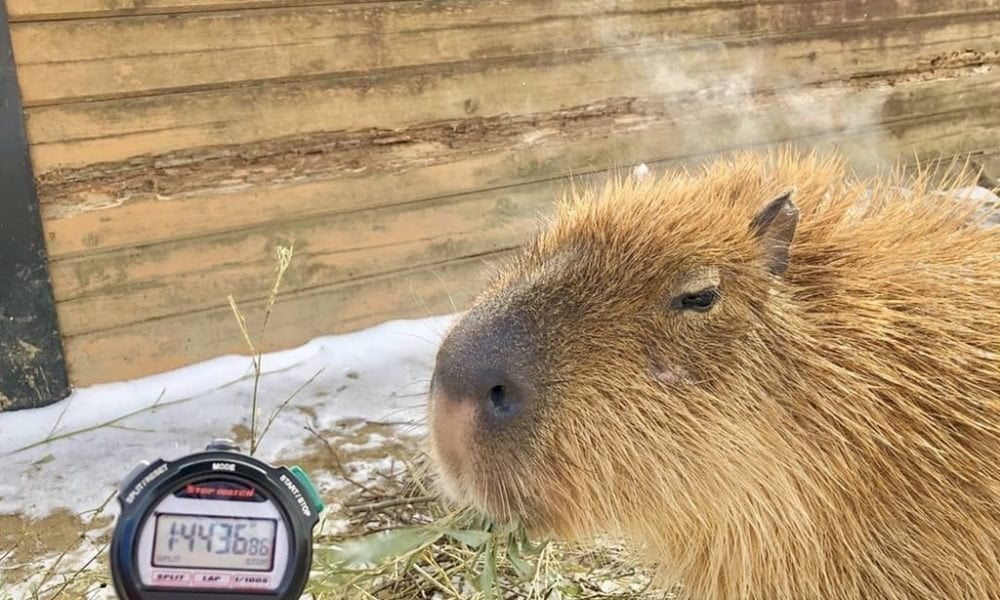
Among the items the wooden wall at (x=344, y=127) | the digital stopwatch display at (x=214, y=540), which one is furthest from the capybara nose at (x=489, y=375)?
the wooden wall at (x=344, y=127)

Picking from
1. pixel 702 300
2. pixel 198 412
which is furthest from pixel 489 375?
pixel 198 412

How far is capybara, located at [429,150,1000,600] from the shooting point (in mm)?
1693

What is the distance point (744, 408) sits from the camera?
1717mm

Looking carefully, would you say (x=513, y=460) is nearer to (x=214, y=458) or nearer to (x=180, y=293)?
(x=214, y=458)

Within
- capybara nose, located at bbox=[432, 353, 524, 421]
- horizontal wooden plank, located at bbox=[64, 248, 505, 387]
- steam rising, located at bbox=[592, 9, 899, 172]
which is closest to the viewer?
capybara nose, located at bbox=[432, 353, 524, 421]

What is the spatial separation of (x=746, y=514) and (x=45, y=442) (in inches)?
103

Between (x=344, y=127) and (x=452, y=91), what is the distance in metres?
0.50

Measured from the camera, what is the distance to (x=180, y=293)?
3.67 meters

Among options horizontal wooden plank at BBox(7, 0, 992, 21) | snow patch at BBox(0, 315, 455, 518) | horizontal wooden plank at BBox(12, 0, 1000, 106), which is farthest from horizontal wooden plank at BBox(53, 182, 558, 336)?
horizontal wooden plank at BBox(7, 0, 992, 21)

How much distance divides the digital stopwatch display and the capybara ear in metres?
1.03

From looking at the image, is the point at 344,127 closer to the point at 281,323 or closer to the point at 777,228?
the point at 281,323

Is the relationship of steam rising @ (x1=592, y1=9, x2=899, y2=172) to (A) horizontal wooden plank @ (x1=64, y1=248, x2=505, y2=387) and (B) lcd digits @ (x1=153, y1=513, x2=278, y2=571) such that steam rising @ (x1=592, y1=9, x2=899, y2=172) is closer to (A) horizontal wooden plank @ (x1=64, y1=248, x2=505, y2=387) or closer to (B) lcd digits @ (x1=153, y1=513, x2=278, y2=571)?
(A) horizontal wooden plank @ (x1=64, y1=248, x2=505, y2=387)

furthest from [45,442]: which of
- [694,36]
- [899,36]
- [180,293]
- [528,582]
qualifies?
[899,36]

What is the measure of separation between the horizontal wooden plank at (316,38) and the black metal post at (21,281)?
9cm
